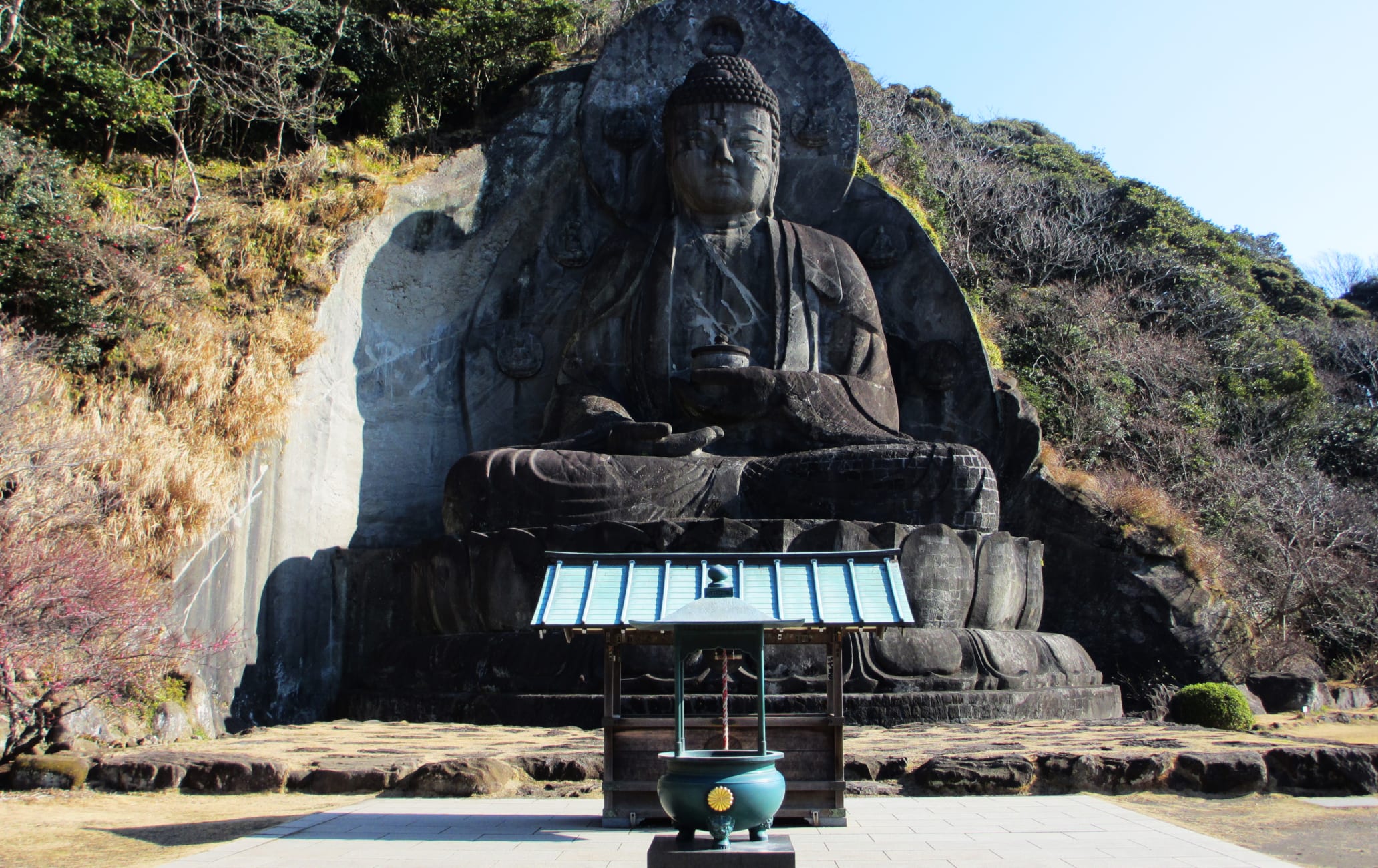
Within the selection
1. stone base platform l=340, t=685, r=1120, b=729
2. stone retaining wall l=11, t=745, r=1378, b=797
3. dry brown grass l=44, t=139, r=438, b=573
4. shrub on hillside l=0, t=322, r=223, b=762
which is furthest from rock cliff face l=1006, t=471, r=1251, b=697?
shrub on hillside l=0, t=322, r=223, b=762

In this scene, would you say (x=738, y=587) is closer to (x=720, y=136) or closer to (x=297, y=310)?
(x=297, y=310)

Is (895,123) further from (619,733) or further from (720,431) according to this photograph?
(619,733)

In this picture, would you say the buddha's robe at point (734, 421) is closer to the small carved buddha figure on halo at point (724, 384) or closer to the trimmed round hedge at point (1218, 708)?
the small carved buddha figure on halo at point (724, 384)

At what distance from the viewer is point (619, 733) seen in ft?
14.4

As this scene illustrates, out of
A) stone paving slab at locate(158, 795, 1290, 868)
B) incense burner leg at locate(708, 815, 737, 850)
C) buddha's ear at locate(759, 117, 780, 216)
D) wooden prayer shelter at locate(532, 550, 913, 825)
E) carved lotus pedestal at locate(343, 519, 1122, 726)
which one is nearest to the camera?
incense burner leg at locate(708, 815, 737, 850)

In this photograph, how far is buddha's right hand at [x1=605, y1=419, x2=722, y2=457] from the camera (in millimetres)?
8344

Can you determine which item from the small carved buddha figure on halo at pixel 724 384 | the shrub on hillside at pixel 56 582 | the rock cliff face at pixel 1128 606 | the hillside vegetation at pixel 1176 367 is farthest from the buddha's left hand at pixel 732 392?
the shrub on hillside at pixel 56 582

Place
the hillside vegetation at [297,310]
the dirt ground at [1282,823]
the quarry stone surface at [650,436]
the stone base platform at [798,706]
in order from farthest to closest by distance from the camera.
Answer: the quarry stone surface at [650,436]
the hillside vegetation at [297,310]
the stone base platform at [798,706]
the dirt ground at [1282,823]

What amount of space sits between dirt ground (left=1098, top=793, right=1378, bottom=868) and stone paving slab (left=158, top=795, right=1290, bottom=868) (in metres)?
0.17

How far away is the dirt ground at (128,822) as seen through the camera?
3.94 m

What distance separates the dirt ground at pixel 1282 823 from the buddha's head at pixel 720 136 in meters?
6.21

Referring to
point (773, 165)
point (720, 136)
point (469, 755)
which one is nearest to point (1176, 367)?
point (773, 165)

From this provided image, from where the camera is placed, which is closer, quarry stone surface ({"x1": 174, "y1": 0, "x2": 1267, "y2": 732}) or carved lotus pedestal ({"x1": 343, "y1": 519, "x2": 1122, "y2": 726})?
carved lotus pedestal ({"x1": 343, "y1": 519, "x2": 1122, "y2": 726})

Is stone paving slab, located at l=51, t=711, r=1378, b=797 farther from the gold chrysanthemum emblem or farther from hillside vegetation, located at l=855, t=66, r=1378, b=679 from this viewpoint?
hillside vegetation, located at l=855, t=66, r=1378, b=679
